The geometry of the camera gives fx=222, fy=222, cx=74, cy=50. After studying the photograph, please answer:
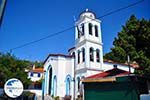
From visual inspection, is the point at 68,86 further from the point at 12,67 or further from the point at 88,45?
the point at 12,67

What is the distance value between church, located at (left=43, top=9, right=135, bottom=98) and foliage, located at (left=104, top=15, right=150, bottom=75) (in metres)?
11.4

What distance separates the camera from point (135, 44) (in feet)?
53.8

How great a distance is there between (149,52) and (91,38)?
14.2 m

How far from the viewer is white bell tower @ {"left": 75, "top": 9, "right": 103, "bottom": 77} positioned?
93.2ft

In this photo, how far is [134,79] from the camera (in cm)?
1351

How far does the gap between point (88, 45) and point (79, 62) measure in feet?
8.83

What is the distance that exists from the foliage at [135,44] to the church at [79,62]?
11354mm

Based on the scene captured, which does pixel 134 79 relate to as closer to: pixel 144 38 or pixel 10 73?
pixel 144 38

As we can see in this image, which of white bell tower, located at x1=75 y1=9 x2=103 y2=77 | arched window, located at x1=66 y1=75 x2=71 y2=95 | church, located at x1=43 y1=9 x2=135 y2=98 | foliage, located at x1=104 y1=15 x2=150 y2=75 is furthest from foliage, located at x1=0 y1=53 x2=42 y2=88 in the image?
foliage, located at x1=104 y1=15 x2=150 y2=75

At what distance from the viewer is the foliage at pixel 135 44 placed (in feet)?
50.6
